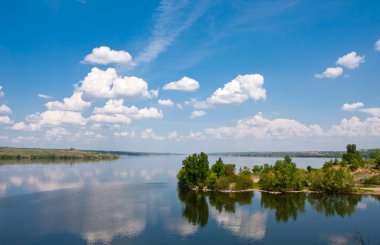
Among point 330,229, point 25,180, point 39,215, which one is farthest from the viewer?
point 25,180

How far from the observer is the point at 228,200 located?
287 ft

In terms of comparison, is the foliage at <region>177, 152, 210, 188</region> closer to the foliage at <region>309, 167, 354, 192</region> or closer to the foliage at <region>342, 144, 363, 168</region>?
the foliage at <region>309, 167, 354, 192</region>

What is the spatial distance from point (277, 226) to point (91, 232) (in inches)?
1334

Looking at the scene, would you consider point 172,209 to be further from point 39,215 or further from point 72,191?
point 72,191

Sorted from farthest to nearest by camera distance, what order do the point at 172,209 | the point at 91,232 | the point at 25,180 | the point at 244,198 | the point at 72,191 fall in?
the point at 25,180 < the point at 72,191 < the point at 244,198 < the point at 172,209 < the point at 91,232

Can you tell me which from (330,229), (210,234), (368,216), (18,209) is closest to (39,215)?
(18,209)

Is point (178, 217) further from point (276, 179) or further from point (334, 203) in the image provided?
point (276, 179)

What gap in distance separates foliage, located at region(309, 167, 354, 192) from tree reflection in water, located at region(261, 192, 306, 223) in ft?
22.3

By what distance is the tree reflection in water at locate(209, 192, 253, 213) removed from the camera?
7800 centimetres

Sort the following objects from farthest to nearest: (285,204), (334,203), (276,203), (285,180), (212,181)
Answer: (212,181) < (285,180) < (276,203) < (334,203) < (285,204)

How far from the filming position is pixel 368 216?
2781 inches

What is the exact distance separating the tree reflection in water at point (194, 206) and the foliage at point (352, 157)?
68.2 metres

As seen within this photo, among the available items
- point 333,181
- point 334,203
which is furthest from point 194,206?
point 333,181

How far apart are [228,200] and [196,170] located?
18.9 metres
